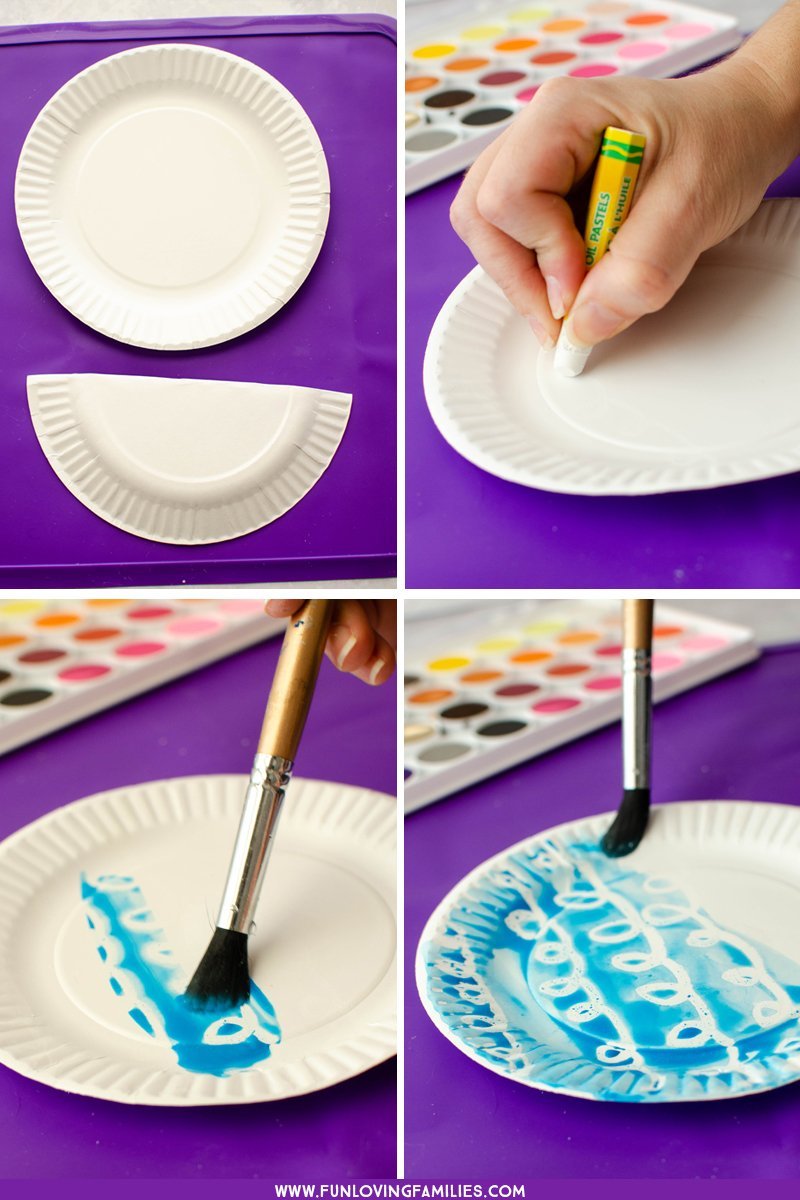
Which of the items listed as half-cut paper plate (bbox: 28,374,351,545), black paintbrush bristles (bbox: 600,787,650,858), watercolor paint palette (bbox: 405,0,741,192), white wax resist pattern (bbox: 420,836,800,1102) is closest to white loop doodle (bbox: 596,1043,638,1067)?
white wax resist pattern (bbox: 420,836,800,1102)

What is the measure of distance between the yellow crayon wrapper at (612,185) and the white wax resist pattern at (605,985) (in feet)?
0.86

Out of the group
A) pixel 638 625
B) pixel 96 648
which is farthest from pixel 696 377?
pixel 96 648

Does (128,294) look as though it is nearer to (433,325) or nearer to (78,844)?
(433,325)

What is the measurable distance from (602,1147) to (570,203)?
319 millimetres

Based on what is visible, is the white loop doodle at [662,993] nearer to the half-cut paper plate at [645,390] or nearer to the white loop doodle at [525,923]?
the white loop doodle at [525,923]

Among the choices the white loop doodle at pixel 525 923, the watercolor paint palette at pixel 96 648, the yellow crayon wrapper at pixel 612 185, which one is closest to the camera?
the yellow crayon wrapper at pixel 612 185

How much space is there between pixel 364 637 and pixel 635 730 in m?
0.13

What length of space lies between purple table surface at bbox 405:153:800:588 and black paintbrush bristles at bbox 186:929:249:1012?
0.16 meters

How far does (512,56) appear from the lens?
51cm

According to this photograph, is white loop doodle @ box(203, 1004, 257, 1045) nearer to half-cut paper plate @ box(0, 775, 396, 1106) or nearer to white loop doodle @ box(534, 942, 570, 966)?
half-cut paper plate @ box(0, 775, 396, 1106)

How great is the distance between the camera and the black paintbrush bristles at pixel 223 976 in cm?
42

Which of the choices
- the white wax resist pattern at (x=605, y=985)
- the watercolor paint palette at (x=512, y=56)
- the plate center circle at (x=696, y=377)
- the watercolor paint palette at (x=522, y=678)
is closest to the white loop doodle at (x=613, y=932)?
the white wax resist pattern at (x=605, y=985)

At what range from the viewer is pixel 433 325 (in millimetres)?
415

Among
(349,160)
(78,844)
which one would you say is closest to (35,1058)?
(78,844)
